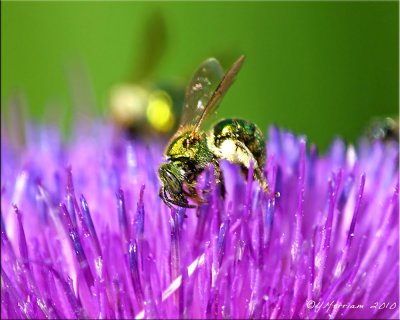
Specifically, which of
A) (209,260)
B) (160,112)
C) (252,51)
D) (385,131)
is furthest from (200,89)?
(252,51)

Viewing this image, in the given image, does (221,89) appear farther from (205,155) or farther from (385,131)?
(385,131)

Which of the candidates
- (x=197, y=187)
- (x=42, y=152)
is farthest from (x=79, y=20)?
(x=197, y=187)

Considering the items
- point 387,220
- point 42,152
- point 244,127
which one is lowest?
point 42,152

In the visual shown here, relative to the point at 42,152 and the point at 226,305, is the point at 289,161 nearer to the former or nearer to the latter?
the point at 226,305

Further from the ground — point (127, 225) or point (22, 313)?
point (127, 225)

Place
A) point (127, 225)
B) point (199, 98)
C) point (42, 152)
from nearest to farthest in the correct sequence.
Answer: point (127, 225) → point (199, 98) → point (42, 152)

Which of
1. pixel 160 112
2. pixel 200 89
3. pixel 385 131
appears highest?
pixel 200 89

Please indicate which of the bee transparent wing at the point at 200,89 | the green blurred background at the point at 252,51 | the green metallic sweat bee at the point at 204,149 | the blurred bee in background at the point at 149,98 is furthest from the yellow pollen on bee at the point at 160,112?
the green metallic sweat bee at the point at 204,149
